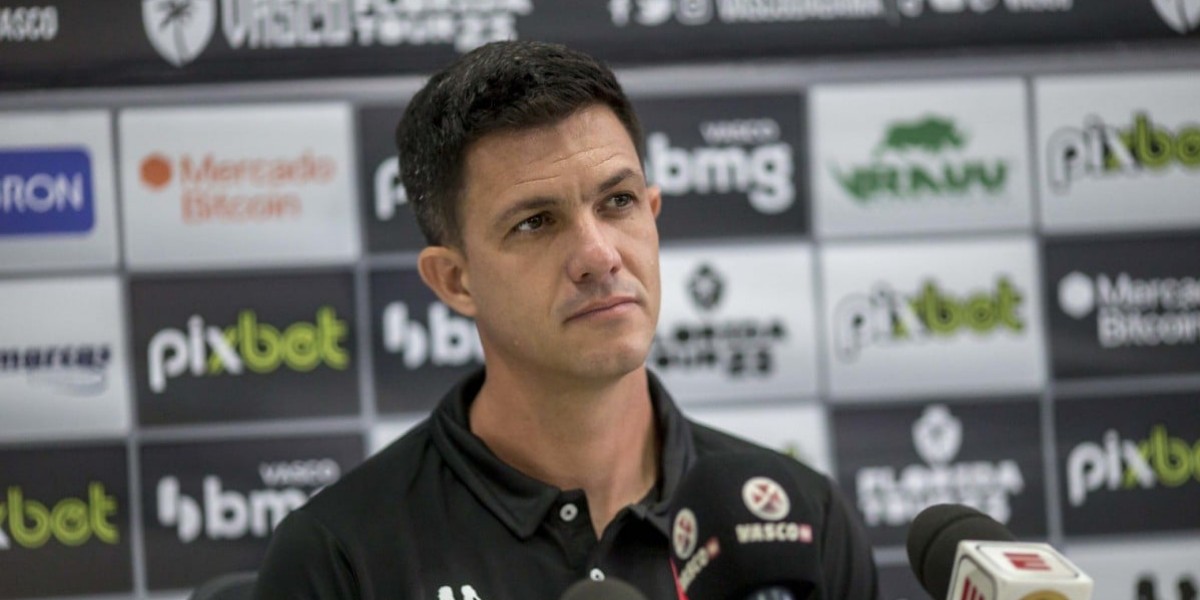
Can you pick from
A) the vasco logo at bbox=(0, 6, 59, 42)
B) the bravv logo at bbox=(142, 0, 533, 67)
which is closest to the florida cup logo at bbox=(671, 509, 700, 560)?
the bravv logo at bbox=(142, 0, 533, 67)

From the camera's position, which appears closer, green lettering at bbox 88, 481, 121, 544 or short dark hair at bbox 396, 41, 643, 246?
short dark hair at bbox 396, 41, 643, 246

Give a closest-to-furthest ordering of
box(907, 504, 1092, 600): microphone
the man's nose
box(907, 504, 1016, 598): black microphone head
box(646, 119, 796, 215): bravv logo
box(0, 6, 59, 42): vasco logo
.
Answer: box(907, 504, 1092, 600): microphone < box(907, 504, 1016, 598): black microphone head < the man's nose < box(0, 6, 59, 42): vasco logo < box(646, 119, 796, 215): bravv logo

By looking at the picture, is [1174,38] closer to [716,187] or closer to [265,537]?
[716,187]

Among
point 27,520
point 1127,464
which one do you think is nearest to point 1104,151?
point 1127,464

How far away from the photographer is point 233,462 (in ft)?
8.31

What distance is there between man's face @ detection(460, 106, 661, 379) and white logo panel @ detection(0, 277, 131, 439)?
1.32m

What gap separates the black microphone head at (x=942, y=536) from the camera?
107 centimetres

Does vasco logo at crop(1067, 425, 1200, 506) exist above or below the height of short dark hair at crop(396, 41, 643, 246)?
below

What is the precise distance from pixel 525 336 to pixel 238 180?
1285 millimetres

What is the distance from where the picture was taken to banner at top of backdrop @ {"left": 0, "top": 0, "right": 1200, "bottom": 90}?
2.50 metres

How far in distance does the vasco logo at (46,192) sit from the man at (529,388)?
1.22 m

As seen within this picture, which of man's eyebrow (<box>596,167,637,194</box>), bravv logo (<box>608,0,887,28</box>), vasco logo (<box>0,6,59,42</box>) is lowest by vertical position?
man's eyebrow (<box>596,167,637,194</box>)

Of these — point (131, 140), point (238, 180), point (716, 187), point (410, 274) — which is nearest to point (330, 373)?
point (410, 274)

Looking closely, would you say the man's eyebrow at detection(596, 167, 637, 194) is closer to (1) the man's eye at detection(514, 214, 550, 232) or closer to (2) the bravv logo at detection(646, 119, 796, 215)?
(1) the man's eye at detection(514, 214, 550, 232)
